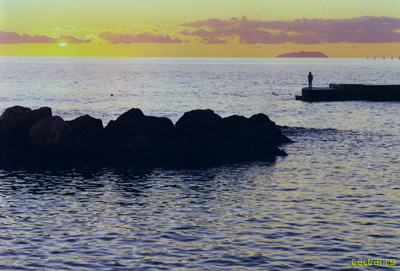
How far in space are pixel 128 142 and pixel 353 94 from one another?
2390 inches

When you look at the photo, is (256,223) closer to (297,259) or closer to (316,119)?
(297,259)

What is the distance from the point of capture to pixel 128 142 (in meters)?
40.0

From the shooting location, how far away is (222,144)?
4209 centimetres

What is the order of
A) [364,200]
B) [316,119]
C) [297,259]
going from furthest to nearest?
[316,119]
[364,200]
[297,259]

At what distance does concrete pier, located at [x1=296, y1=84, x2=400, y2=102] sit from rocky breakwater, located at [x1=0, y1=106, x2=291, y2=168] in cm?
5081

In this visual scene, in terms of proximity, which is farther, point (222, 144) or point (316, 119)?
point (316, 119)

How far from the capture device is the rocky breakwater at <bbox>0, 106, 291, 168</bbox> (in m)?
39.1

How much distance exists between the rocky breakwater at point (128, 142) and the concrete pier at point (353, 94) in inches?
2001

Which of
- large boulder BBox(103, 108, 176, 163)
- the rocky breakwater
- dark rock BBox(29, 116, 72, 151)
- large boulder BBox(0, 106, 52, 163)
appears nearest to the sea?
the rocky breakwater

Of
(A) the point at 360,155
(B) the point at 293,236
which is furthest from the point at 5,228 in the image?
(A) the point at 360,155

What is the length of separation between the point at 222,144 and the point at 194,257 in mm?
22679

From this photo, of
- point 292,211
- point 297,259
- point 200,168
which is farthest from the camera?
point 200,168

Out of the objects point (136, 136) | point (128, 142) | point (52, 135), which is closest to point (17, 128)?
point (52, 135)

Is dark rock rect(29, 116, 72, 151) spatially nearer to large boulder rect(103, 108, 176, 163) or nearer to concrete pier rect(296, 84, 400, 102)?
large boulder rect(103, 108, 176, 163)
